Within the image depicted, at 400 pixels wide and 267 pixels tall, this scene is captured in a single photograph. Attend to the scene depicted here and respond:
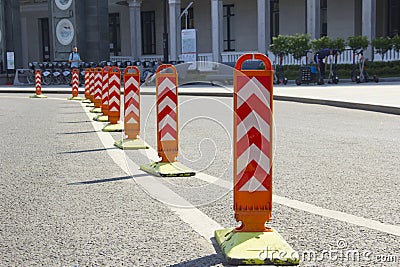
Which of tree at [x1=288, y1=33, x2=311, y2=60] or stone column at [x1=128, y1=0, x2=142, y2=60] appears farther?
stone column at [x1=128, y1=0, x2=142, y2=60]

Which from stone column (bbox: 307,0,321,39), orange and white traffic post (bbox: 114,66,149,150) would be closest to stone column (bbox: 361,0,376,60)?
stone column (bbox: 307,0,321,39)

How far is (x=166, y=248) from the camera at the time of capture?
4516mm

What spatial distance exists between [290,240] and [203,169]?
3.22 m

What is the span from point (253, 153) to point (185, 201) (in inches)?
70.2

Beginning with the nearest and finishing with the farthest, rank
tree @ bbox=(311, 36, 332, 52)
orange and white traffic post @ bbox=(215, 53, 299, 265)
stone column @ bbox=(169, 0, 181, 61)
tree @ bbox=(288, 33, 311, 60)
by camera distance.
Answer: orange and white traffic post @ bbox=(215, 53, 299, 265)
tree @ bbox=(311, 36, 332, 52)
tree @ bbox=(288, 33, 311, 60)
stone column @ bbox=(169, 0, 181, 61)

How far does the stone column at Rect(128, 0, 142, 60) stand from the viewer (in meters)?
41.5

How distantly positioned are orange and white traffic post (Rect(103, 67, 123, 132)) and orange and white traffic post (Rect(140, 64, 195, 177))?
15.3 feet

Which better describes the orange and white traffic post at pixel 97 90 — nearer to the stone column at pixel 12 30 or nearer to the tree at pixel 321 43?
the tree at pixel 321 43

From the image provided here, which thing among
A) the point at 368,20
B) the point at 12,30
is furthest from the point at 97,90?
the point at 12,30

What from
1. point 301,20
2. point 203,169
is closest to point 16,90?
point 301,20

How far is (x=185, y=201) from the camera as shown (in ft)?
19.8

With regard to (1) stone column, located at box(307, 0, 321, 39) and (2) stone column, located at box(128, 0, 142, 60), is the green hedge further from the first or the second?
(2) stone column, located at box(128, 0, 142, 60)

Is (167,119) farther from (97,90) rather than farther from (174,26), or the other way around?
(174,26)

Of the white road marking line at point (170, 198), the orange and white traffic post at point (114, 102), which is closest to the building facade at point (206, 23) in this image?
the orange and white traffic post at point (114, 102)
